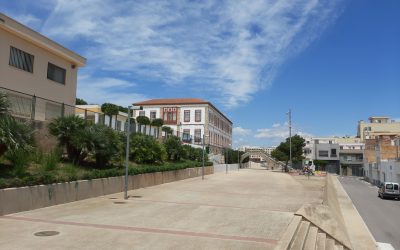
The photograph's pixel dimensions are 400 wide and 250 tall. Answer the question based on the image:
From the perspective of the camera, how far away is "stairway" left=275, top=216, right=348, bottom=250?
32.1ft

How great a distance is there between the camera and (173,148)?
117 feet

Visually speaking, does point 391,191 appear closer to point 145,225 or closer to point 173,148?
point 173,148

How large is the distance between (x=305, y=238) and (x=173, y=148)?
82.2 feet

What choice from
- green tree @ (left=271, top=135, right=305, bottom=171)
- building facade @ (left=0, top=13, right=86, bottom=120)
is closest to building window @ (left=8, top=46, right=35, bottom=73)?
building facade @ (left=0, top=13, right=86, bottom=120)

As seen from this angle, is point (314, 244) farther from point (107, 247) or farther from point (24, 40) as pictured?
point (24, 40)

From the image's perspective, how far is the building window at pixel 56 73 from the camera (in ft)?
95.6

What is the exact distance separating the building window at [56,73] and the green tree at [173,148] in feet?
35.0

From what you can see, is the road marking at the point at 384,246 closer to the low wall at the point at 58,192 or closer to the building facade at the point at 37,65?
the low wall at the point at 58,192

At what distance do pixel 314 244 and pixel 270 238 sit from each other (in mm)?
1646

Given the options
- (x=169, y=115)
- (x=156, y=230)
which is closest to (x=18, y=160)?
(x=156, y=230)

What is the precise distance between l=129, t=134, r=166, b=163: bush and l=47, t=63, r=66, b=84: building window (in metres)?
7.61

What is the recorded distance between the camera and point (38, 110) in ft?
59.5

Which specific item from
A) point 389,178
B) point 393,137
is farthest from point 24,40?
point 393,137

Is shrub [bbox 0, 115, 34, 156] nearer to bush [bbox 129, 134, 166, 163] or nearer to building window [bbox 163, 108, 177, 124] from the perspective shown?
bush [bbox 129, 134, 166, 163]
